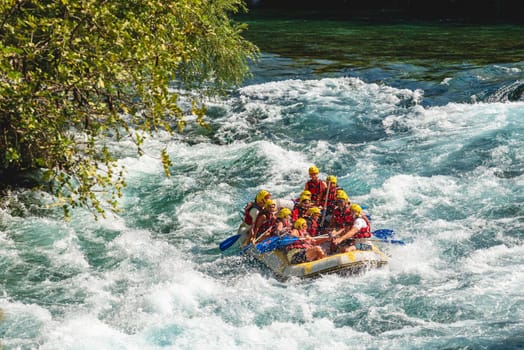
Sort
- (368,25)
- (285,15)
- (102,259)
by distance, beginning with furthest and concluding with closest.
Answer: (285,15)
(368,25)
(102,259)

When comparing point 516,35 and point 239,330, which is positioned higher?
point 516,35

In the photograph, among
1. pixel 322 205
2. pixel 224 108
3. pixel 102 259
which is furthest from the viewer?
pixel 224 108

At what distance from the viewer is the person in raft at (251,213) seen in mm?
12547

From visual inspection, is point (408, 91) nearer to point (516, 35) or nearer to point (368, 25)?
point (516, 35)

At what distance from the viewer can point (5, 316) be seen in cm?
985

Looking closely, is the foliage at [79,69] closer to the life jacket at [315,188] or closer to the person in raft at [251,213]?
the person in raft at [251,213]

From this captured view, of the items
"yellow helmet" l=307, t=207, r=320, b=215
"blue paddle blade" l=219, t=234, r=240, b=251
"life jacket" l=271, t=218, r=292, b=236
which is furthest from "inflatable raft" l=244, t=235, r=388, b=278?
"blue paddle blade" l=219, t=234, r=240, b=251

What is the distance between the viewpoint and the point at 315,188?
13492mm

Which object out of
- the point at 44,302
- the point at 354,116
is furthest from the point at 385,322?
the point at 354,116

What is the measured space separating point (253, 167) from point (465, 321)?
872 centimetres

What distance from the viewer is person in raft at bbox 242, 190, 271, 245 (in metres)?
12.5

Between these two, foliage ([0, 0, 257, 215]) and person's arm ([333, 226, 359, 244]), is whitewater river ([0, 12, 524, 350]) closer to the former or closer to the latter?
person's arm ([333, 226, 359, 244])

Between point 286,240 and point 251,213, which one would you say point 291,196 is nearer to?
point 251,213

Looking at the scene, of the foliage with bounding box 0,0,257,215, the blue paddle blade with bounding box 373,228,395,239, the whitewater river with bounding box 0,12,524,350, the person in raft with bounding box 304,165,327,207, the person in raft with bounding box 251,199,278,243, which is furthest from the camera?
the person in raft with bounding box 304,165,327,207
